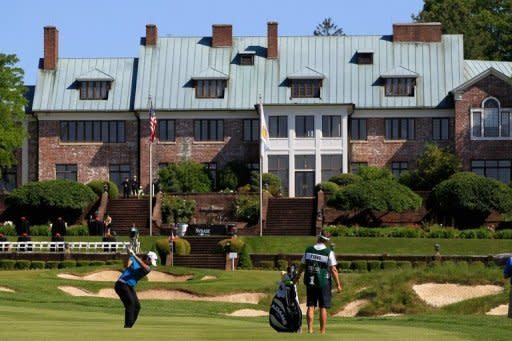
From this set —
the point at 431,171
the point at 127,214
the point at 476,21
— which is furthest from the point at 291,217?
the point at 476,21

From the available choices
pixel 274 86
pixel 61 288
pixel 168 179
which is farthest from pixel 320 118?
pixel 61 288

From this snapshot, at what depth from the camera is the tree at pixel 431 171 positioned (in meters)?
79.8

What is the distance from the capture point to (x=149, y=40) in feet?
295

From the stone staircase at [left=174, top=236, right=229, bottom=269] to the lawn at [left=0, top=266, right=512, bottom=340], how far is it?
609 cm

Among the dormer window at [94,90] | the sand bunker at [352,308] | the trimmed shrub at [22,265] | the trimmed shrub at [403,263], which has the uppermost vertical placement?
the dormer window at [94,90]

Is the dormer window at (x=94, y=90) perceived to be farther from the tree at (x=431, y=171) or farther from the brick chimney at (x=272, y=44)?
the tree at (x=431, y=171)

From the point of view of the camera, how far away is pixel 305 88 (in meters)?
86.3

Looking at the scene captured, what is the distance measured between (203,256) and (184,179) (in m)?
18.9

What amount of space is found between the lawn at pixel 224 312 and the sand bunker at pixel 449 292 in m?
0.35

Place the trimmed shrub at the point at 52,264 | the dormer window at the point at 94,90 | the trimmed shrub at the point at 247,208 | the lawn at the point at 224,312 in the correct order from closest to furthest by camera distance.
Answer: the lawn at the point at 224,312, the trimmed shrub at the point at 52,264, the trimmed shrub at the point at 247,208, the dormer window at the point at 94,90

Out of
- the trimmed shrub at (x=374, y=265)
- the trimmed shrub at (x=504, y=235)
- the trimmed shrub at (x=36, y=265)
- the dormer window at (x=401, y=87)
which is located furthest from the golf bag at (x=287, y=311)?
the dormer window at (x=401, y=87)

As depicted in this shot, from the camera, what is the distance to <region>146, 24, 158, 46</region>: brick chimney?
89438mm

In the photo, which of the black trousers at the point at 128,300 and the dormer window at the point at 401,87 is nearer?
the black trousers at the point at 128,300

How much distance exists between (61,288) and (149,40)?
42872mm
